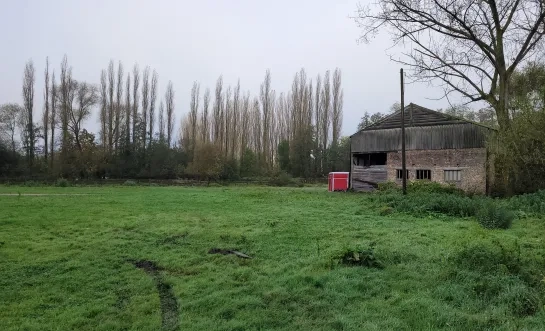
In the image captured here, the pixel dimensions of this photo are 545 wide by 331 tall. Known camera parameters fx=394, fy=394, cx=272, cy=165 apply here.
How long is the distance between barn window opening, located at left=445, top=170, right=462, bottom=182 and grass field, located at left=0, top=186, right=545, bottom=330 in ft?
53.6

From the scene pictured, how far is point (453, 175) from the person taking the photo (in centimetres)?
2797

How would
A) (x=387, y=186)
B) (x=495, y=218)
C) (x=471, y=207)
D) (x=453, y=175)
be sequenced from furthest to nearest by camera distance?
(x=387, y=186) < (x=453, y=175) < (x=471, y=207) < (x=495, y=218)

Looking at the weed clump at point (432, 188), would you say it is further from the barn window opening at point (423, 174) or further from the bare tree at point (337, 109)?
the bare tree at point (337, 109)

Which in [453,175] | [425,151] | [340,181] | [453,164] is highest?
[425,151]

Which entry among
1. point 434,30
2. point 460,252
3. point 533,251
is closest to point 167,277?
point 460,252

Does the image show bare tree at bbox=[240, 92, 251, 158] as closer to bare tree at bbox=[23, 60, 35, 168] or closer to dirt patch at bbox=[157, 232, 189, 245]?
bare tree at bbox=[23, 60, 35, 168]

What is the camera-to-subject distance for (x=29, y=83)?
52375mm

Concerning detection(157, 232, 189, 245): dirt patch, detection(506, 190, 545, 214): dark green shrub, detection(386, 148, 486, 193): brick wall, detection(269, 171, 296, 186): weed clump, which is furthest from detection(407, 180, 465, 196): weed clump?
detection(269, 171, 296, 186): weed clump

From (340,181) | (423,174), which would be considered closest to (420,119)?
(423,174)

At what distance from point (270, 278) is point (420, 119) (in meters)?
26.1

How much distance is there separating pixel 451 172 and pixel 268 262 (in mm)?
23770

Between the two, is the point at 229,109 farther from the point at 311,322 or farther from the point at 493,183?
the point at 311,322

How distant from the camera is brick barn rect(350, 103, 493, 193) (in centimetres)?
2692

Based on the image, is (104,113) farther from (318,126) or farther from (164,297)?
(164,297)
